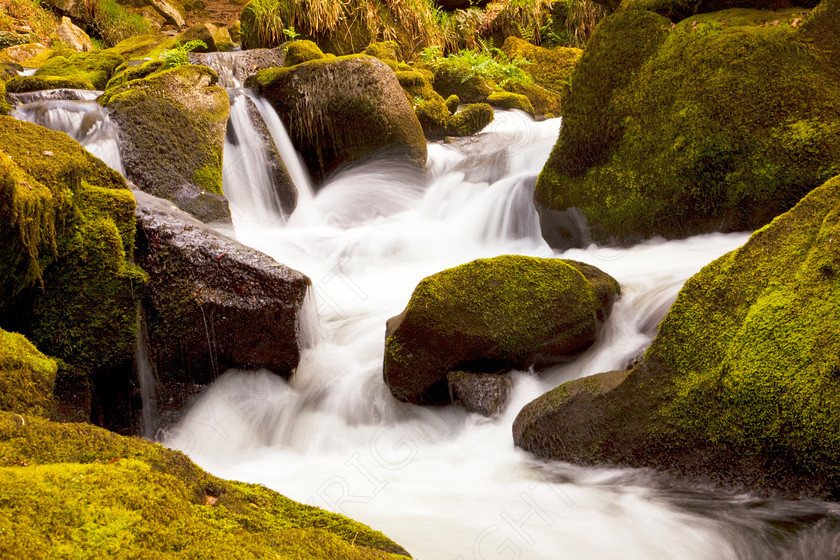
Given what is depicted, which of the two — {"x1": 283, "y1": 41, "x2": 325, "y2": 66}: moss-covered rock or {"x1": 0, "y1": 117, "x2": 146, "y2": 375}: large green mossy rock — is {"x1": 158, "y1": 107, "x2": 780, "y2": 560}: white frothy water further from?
{"x1": 283, "y1": 41, "x2": 325, "y2": 66}: moss-covered rock

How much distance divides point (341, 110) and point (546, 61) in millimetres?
8426

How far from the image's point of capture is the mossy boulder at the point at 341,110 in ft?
28.2

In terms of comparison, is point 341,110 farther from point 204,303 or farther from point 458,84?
point 204,303

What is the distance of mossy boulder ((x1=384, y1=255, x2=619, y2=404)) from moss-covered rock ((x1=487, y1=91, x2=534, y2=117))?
28.2 ft

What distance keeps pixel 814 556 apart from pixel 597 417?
111cm

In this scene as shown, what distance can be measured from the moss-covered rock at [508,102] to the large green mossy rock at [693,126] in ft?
20.4

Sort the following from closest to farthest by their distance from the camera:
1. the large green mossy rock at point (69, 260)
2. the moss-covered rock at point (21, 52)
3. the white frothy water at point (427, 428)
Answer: the white frothy water at point (427, 428)
the large green mossy rock at point (69, 260)
the moss-covered rock at point (21, 52)

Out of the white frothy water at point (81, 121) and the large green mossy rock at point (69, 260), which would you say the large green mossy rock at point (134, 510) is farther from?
the white frothy water at point (81, 121)

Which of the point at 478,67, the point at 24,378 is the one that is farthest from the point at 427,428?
the point at 478,67

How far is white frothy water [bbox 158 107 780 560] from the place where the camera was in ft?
9.83

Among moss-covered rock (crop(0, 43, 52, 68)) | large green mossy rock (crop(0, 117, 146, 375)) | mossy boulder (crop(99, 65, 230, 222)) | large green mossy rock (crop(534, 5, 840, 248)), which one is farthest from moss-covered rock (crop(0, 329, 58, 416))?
moss-covered rock (crop(0, 43, 52, 68))

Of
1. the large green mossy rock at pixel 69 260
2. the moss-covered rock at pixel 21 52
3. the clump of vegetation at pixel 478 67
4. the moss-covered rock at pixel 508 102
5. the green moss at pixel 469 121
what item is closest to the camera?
the large green mossy rock at pixel 69 260

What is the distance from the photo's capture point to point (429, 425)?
4379mm

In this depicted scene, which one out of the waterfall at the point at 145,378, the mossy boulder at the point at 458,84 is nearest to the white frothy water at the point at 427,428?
the waterfall at the point at 145,378
